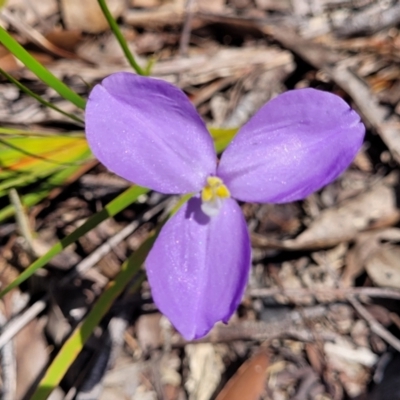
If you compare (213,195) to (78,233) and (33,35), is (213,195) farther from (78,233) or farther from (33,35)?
(33,35)

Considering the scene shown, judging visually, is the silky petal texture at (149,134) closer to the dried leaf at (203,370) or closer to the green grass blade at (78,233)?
the green grass blade at (78,233)

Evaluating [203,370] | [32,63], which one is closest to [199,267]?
[32,63]

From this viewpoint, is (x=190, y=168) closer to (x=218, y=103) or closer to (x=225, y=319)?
(x=225, y=319)

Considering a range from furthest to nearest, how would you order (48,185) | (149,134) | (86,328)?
1. (48,185)
2. (86,328)
3. (149,134)

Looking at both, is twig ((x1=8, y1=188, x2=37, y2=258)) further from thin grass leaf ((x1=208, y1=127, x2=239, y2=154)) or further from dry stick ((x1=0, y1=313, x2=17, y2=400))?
thin grass leaf ((x1=208, y1=127, x2=239, y2=154))

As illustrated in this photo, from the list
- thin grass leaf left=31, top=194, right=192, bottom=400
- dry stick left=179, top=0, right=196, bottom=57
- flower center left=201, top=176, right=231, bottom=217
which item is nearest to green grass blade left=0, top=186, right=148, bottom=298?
thin grass leaf left=31, top=194, right=192, bottom=400

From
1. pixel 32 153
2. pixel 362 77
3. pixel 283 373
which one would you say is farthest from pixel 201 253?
pixel 362 77
